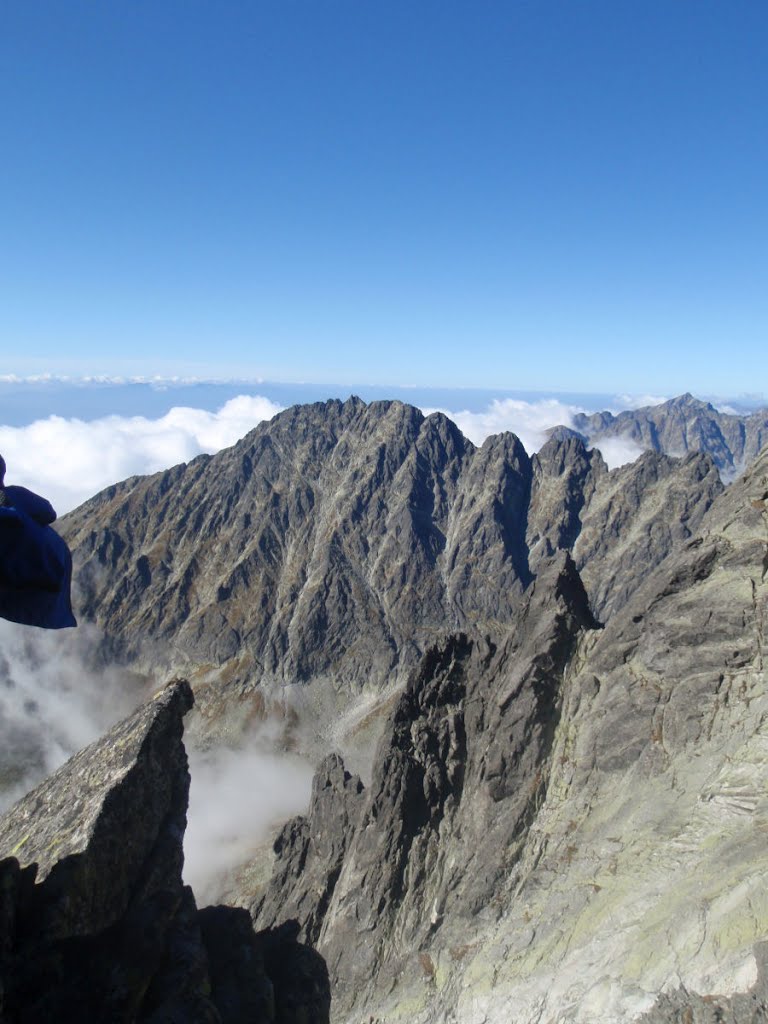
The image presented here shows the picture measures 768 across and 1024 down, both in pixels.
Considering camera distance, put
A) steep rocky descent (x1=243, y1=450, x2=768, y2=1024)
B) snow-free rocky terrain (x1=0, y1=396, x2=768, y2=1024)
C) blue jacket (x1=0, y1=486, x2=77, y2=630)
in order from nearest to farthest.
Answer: blue jacket (x1=0, y1=486, x2=77, y2=630) < snow-free rocky terrain (x1=0, y1=396, x2=768, y2=1024) < steep rocky descent (x1=243, y1=450, x2=768, y2=1024)

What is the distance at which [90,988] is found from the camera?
1753 centimetres

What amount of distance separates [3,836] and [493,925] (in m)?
→ 40.3

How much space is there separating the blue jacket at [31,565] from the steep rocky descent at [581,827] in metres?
31.1

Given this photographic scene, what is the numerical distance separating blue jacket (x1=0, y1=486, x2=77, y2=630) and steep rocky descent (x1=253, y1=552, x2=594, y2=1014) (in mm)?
50915

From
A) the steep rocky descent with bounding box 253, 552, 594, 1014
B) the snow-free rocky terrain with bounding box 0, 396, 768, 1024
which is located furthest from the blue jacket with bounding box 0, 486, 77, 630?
the steep rocky descent with bounding box 253, 552, 594, 1014

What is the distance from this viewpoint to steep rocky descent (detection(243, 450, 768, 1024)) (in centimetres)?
3158

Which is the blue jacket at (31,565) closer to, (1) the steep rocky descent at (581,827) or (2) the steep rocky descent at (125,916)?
(2) the steep rocky descent at (125,916)

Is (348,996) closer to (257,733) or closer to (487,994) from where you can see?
(487,994)

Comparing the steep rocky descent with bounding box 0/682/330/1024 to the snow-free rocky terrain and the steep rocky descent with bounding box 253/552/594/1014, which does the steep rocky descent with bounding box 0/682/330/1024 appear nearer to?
the snow-free rocky terrain

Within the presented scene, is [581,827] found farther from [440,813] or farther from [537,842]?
[440,813]

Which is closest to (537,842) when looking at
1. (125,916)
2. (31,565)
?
(125,916)

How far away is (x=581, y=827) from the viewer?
48.2m

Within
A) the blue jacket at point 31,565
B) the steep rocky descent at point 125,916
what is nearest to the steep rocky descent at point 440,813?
the steep rocky descent at point 125,916

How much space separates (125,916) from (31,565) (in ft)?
54.8
